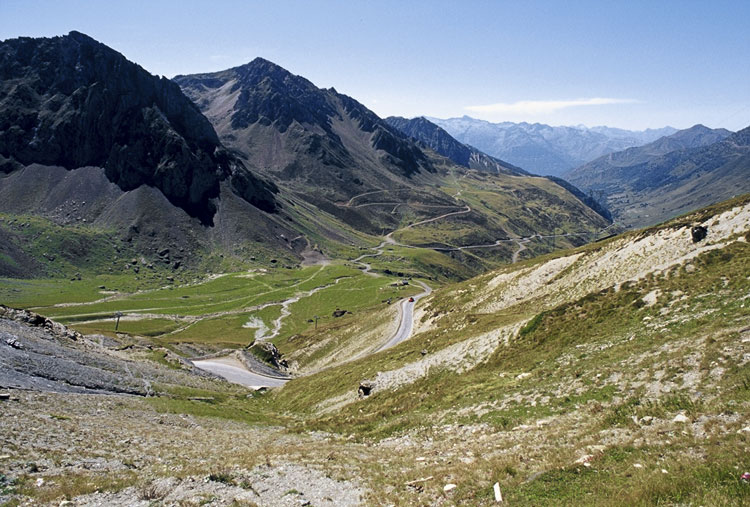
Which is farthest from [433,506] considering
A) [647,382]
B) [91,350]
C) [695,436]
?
[91,350]

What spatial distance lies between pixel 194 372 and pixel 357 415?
139 feet

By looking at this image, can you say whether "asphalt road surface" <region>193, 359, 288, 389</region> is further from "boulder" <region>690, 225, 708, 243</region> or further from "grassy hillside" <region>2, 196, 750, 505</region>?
"boulder" <region>690, 225, 708, 243</region>

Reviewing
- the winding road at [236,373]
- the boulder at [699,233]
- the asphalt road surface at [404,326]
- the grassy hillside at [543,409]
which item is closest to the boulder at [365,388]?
the grassy hillside at [543,409]

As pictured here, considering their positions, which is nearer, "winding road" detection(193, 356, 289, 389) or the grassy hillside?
the grassy hillside

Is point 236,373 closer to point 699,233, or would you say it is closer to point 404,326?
point 404,326

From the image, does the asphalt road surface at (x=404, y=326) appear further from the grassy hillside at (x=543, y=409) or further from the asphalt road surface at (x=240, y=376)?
the asphalt road surface at (x=240, y=376)

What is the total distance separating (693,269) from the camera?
41.7 m

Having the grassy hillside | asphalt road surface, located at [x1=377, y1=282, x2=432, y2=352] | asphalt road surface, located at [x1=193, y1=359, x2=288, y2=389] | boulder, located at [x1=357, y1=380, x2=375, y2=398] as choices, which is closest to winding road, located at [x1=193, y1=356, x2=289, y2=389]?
asphalt road surface, located at [x1=193, y1=359, x2=288, y2=389]

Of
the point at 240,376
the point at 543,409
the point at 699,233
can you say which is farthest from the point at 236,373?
the point at 699,233

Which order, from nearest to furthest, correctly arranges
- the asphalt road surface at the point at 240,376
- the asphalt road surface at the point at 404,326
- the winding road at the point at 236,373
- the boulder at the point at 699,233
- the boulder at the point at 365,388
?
the boulder at the point at 365,388
the boulder at the point at 699,233
the asphalt road surface at the point at 240,376
the winding road at the point at 236,373
the asphalt road surface at the point at 404,326

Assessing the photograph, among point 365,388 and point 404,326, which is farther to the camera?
point 404,326

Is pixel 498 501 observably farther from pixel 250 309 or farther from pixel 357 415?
pixel 250 309

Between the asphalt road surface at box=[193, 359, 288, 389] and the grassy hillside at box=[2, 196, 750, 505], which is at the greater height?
the grassy hillside at box=[2, 196, 750, 505]

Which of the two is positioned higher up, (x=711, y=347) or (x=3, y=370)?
(x=711, y=347)
